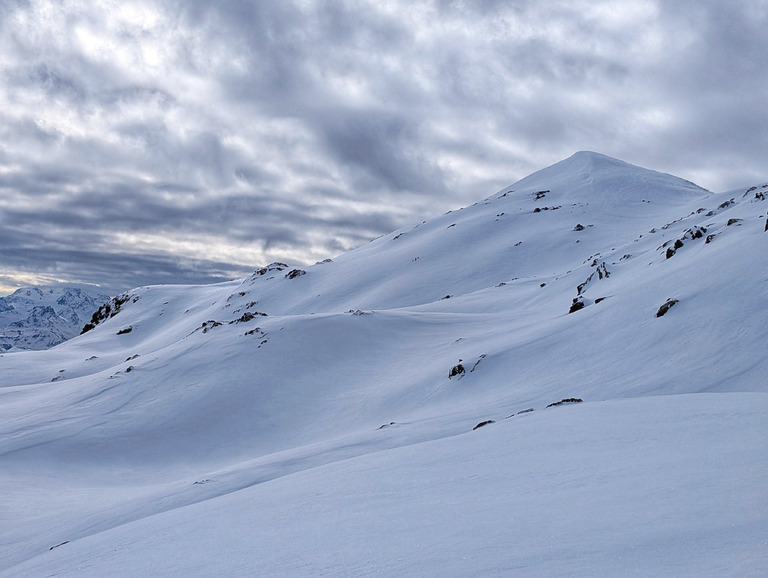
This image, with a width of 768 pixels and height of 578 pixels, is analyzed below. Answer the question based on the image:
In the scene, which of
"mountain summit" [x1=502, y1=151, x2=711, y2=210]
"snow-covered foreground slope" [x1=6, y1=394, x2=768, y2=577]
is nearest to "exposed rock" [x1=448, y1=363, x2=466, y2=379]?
"snow-covered foreground slope" [x1=6, y1=394, x2=768, y2=577]

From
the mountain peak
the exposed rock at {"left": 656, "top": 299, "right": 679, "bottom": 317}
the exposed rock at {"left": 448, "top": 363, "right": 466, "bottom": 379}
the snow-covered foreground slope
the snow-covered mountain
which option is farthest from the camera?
the mountain peak

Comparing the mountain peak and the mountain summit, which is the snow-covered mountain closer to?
the mountain summit

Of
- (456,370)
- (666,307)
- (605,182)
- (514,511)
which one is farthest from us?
(605,182)

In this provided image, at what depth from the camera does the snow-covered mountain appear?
3920 mm

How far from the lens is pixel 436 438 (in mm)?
10523

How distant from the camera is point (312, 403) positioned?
2003 centimetres

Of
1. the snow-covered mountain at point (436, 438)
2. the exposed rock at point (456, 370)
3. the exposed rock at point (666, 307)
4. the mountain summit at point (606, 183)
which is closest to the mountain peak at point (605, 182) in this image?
the mountain summit at point (606, 183)

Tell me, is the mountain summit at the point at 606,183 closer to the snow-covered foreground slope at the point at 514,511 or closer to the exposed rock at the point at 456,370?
the exposed rock at the point at 456,370

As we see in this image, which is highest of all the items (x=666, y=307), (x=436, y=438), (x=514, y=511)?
(x=666, y=307)

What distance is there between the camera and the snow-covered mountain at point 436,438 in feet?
12.9

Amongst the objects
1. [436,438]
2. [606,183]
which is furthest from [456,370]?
[606,183]

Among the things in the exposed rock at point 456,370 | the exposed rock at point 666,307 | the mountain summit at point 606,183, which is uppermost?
the mountain summit at point 606,183

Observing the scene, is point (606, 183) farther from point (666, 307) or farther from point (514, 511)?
point (514, 511)

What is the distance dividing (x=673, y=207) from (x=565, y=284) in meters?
32.9
